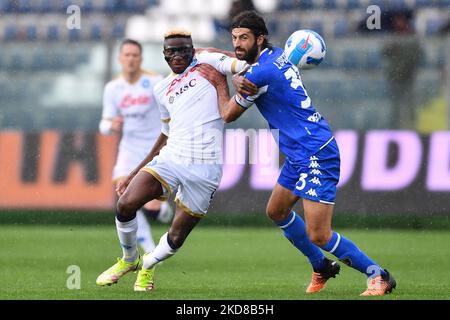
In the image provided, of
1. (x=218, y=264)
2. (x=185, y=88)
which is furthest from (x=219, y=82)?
(x=218, y=264)

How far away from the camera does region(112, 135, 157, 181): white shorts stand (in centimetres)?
1162

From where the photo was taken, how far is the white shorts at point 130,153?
11619mm

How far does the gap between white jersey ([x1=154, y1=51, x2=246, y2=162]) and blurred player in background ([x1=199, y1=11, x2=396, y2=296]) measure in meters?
0.25

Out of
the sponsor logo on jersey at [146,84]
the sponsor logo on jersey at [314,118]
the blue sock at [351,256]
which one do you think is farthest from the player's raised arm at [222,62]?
the sponsor logo on jersey at [146,84]

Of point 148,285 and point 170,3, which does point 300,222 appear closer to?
point 148,285

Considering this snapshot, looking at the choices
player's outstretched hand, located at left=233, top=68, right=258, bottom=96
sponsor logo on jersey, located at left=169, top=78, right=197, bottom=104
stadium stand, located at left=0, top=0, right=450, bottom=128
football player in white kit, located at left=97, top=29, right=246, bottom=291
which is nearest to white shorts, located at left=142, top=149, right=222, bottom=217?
football player in white kit, located at left=97, top=29, right=246, bottom=291

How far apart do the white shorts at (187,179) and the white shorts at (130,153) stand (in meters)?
2.97

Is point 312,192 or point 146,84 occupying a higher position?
point 146,84

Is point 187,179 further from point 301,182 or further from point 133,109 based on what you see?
point 133,109

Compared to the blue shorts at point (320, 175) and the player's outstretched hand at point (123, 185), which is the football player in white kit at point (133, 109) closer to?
the player's outstretched hand at point (123, 185)

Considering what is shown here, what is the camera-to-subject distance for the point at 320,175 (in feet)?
26.8

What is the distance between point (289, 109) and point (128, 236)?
1626mm

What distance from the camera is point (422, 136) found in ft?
49.1

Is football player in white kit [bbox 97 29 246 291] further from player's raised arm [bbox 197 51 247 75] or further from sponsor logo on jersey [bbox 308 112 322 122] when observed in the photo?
sponsor logo on jersey [bbox 308 112 322 122]
